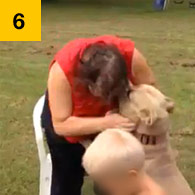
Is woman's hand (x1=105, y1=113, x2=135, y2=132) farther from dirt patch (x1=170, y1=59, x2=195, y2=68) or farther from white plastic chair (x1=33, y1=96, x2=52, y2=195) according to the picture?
dirt patch (x1=170, y1=59, x2=195, y2=68)

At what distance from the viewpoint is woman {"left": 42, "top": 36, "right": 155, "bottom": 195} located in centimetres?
323

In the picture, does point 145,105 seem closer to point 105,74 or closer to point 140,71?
point 105,74

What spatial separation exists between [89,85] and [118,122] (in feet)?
0.67

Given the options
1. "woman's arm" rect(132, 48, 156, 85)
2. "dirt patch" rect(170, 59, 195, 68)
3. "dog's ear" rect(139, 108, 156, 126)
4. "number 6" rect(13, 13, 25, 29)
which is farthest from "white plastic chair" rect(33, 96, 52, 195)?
"dirt patch" rect(170, 59, 195, 68)

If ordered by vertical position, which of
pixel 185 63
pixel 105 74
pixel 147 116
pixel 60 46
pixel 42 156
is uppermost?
pixel 105 74

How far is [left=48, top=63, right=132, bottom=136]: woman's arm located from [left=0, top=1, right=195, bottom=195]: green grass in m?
1.26

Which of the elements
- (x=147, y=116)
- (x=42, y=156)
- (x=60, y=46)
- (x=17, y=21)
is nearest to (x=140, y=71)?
(x=147, y=116)

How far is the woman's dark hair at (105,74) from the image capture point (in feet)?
10.5

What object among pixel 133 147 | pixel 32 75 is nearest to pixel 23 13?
pixel 32 75

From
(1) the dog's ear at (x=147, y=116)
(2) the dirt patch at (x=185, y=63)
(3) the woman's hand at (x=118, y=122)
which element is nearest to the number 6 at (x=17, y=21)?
(2) the dirt patch at (x=185, y=63)

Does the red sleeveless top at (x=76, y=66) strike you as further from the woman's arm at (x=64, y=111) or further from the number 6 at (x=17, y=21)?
the number 6 at (x=17, y=21)

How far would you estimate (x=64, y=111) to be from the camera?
3502 mm

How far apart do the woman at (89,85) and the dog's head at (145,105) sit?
0.04 metres

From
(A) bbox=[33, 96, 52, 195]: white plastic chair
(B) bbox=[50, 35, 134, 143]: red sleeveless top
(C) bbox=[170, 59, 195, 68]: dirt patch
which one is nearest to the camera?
(B) bbox=[50, 35, 134, 143]: red sleeveless top
